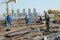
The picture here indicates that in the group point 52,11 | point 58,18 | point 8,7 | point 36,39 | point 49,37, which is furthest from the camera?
point 58,18

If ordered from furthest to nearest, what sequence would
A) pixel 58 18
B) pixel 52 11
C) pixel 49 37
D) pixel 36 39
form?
pixel 58 18, pixel 52 11, pixel 49 37, pixel 36 39

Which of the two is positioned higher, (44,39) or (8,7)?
(8,7)

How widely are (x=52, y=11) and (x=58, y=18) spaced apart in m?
2.86

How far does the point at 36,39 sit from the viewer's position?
10633 mm

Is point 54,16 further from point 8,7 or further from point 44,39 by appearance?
point 44,39

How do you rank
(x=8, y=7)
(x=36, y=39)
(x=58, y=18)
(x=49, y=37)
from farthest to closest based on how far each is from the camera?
(x=58, y=18), (x=8, y=7), (x=49, y=37), (x=36, y=39)

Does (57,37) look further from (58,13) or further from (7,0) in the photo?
(58,13)

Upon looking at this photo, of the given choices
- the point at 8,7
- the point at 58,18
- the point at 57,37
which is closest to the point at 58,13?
the point at 58,18

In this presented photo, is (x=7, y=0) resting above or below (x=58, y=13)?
above

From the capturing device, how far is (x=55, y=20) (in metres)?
28.8

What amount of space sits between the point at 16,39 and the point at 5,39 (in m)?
0.64

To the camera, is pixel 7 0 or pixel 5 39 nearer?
pixel 5 39

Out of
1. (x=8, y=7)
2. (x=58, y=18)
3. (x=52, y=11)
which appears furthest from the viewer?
(x=58, y=18)

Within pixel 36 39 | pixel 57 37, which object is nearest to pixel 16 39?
pixel 36 39
